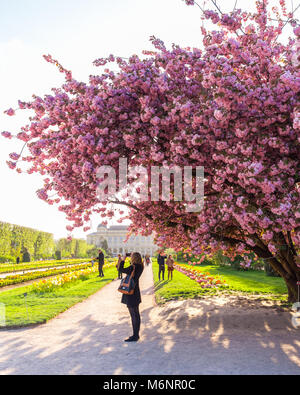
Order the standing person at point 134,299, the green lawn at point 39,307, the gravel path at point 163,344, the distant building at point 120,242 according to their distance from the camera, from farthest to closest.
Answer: the distant building at point 120,242 → the green lawn at point 39,307 → the standing person at point 134,299 → the gravel path at point 163,344

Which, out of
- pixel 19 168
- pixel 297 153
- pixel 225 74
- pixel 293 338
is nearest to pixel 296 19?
pixel 225 74

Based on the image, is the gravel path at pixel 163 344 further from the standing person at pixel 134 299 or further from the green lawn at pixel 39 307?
the green lawn at pixel 39 307

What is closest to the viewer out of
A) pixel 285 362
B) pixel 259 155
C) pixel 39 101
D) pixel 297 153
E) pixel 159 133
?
pixel 285 362

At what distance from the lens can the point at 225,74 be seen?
24.4ft

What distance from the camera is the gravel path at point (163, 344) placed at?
233 inches

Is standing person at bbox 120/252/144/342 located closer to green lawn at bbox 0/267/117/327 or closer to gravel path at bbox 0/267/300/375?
gravel path at bbox 0/267/300/375

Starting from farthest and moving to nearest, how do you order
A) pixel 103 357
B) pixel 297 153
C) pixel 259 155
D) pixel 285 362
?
pixel 297 153 → pixel 259 155 → pixel 103 357 → pixel 285 362

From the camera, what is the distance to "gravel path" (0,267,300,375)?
593cm

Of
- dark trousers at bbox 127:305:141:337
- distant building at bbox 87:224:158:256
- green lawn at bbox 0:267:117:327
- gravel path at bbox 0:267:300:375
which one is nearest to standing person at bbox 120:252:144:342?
dark trousers at bbox 127:305:141:337

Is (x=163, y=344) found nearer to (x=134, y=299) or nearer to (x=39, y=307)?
(x=134, y=299)

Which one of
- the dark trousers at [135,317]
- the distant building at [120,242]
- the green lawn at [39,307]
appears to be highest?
the distant building at [120,242]

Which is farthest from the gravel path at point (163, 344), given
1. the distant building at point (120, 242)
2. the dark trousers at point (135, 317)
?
the distant building at point (120, 242)

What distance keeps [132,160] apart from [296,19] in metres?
5.62
